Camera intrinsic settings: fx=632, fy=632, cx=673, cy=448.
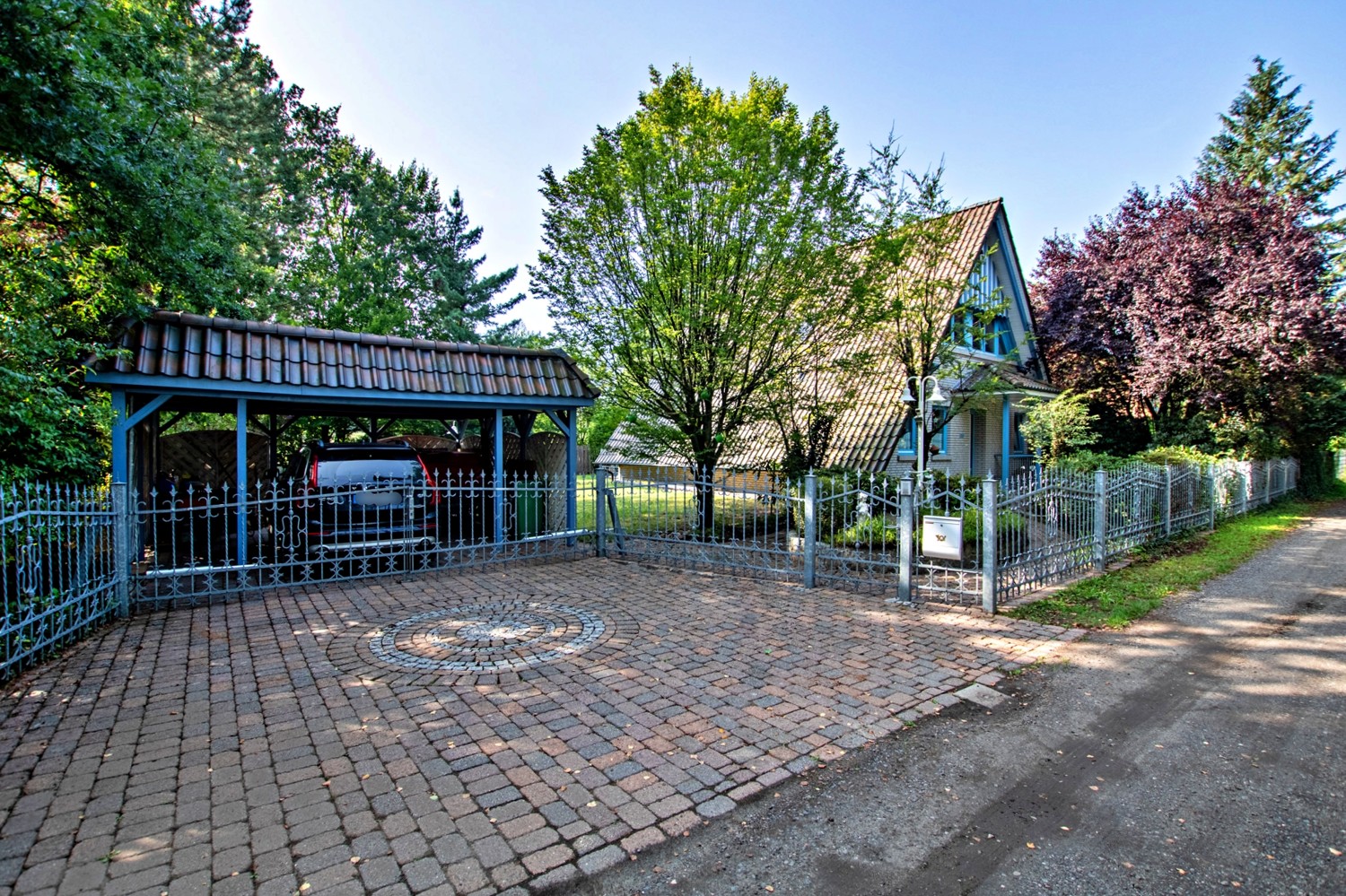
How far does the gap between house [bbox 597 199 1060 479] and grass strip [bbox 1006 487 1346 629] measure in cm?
448

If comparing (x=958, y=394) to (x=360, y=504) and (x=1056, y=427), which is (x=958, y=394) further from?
(x=360, y=504)

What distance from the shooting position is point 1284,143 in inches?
1025

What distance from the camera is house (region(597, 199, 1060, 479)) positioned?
1262cm

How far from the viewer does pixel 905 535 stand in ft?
23.9

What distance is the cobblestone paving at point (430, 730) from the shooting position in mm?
2871

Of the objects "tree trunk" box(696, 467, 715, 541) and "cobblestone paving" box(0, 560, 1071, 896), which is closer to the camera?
"cobblestone paving" box(0, 560, 1071, 896)

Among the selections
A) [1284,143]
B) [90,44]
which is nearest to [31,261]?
[90,44]

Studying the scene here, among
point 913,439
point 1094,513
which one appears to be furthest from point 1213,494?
point 1094,513

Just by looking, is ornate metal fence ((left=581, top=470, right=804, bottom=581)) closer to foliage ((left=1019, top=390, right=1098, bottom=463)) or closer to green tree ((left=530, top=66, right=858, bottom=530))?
green tree ((left=530, top=66, right=858, bottom=530))

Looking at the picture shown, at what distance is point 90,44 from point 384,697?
22.5 feet

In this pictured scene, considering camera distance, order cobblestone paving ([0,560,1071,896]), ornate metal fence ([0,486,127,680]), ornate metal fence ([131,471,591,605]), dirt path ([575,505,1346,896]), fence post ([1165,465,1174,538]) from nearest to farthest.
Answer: dirt path ([575,505,1346,896]), cobblestone paving ([0,560,1071,896]), ornate metal fence ([0,486,127,680]), ornate metal fence ([131,471,591,605]), fence post ([1165,465,1174,538])

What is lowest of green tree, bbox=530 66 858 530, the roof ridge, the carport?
the carport

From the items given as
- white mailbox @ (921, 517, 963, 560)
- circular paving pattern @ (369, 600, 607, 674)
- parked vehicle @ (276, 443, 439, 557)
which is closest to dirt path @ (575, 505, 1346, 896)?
white mailbox @ (921, 517, 963, 560)

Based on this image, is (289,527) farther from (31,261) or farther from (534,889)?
(534,889)
